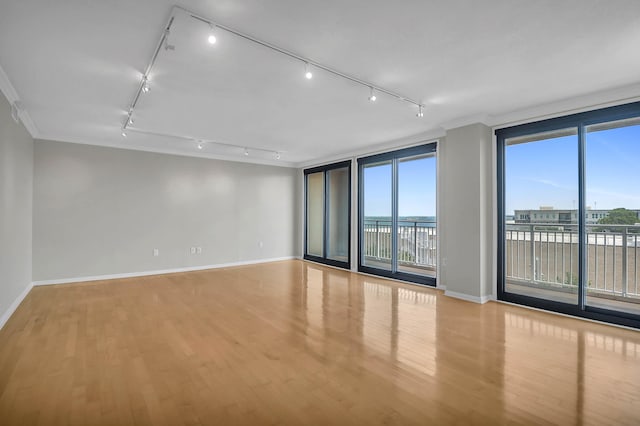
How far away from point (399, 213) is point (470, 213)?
4.95 ft

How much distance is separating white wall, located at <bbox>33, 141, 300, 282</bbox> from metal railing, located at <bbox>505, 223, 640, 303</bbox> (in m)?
5.31

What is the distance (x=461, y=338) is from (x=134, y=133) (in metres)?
5.68

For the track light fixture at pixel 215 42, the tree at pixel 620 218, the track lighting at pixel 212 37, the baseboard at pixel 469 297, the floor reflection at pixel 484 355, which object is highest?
the track light fixture at pixel 215 42

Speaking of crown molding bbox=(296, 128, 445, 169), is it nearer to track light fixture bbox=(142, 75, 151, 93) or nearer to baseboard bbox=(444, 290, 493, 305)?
baseboard bbox=(444, 290, 493, 305)

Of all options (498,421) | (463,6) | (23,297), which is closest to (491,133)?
(463,6)

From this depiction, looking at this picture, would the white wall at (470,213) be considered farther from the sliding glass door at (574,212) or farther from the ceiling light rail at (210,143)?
the ceiling light rail at (210,143)

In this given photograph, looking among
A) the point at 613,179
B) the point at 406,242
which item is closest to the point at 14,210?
the point at 406,242

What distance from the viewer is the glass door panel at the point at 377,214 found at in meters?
6.11

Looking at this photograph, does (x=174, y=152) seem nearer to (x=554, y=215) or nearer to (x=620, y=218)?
(x=554, y=215)

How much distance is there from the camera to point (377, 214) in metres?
6.34

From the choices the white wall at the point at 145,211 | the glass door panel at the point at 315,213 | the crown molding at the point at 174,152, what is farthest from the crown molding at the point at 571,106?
the white wall at the point at 145,211

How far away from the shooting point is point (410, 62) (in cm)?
273

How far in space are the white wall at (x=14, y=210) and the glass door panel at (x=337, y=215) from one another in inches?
214

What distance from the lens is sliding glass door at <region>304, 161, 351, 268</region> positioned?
7.06 meters
